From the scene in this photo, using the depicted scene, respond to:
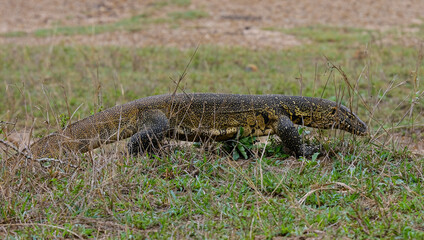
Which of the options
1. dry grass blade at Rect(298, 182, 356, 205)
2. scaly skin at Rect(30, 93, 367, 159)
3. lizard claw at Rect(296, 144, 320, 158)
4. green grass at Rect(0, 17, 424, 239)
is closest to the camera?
green grass at Rect(0, 17, 424, 239)

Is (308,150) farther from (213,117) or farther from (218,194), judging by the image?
(218,194)

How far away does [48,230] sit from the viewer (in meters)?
3.09

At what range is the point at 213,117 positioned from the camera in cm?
458

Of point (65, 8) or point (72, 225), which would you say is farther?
point (65, 8)

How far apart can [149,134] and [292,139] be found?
1259 millimetres

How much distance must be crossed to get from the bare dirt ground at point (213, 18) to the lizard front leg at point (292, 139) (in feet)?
22.5

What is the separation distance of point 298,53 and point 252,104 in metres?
6.11

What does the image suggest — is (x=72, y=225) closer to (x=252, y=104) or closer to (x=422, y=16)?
(x=252, y=104)

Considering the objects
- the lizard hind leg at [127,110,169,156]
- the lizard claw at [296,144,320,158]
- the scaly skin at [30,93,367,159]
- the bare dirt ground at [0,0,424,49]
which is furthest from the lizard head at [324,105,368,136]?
the bare dirt ground at [0,0,424,49]

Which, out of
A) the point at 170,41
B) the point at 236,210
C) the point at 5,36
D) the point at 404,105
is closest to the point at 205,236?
the point at 236,210

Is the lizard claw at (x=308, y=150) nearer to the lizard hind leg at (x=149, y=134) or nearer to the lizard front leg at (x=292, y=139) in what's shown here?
the lizard front leg at (x=292, y=139)

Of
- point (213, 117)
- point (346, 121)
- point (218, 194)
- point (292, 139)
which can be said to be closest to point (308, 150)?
point (292, 139)

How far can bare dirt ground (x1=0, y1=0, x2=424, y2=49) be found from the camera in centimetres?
1193

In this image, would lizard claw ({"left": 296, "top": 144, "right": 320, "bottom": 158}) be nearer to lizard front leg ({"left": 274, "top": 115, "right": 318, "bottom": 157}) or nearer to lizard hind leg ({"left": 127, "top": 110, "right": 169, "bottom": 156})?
lizard front leg ({"left": 274, "top": 115, "right": 318, "bottom": 157})
